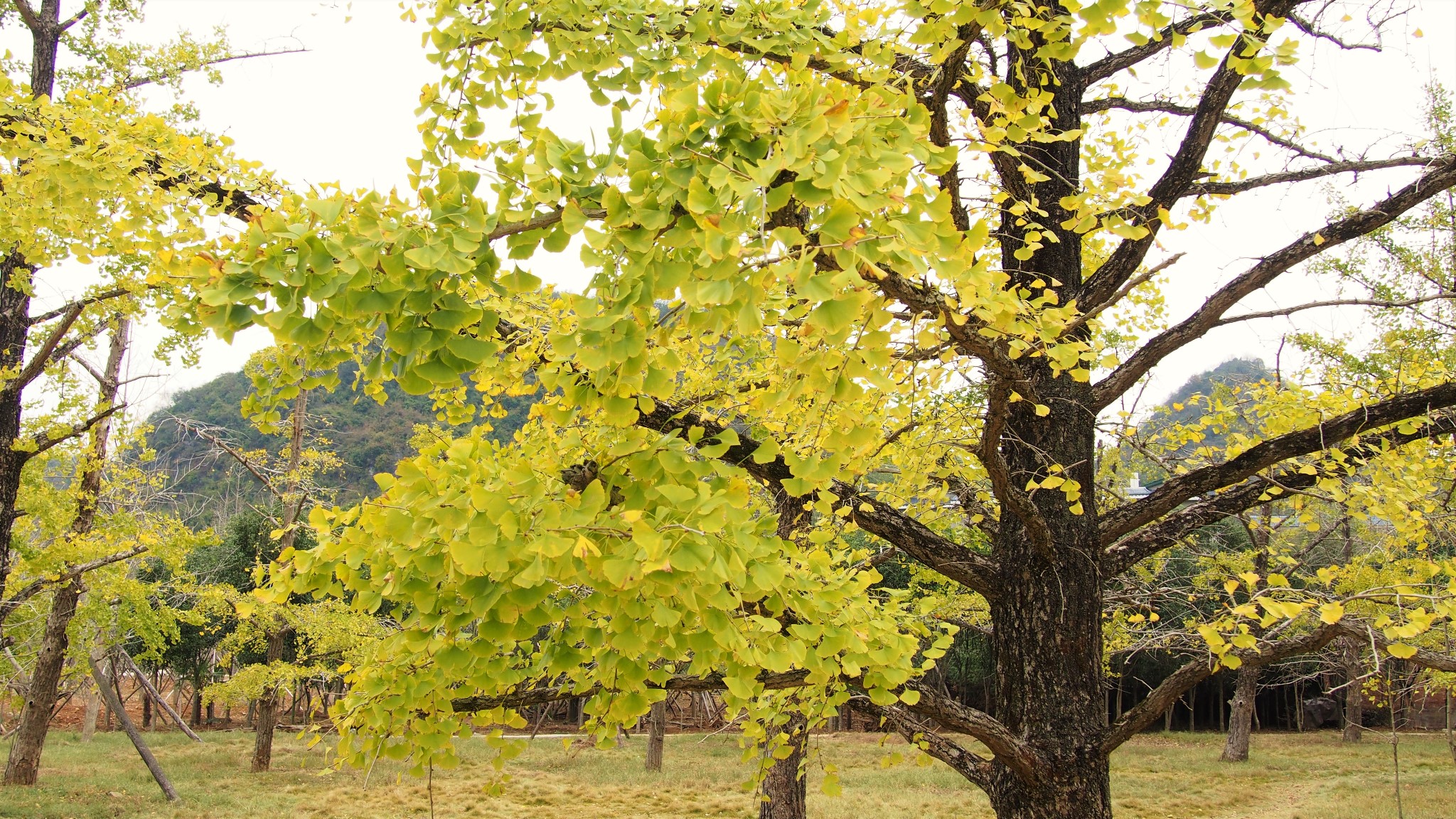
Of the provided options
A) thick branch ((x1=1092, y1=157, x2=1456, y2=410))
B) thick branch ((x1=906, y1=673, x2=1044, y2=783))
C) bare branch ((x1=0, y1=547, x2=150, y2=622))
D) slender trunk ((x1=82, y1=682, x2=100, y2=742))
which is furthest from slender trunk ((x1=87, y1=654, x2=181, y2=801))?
thick branch ((x1=1092, y1=157, x2=1456, y2=410))

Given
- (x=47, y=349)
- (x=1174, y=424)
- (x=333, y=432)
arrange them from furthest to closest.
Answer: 1. (x=333, y=432)
2. (x=47, y=349)
3. (x=1174, y=424)

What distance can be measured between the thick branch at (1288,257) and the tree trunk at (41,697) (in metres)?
14.6

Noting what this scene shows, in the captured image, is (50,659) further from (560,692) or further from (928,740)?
(928,740)

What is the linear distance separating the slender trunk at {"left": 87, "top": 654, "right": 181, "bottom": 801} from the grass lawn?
31 centimetres

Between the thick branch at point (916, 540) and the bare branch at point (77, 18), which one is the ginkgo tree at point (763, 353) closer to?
the thick branch at point (916, 540)

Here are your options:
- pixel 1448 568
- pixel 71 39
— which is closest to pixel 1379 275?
pixel 1448 568

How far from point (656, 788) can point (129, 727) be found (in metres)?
8.18

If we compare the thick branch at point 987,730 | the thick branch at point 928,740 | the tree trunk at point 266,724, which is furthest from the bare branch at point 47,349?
the tree trunk at point 266,724

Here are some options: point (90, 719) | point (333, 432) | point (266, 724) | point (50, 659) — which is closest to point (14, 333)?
point (50, 659)

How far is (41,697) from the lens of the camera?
41.6ft

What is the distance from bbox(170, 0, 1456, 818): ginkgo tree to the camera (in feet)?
5.44

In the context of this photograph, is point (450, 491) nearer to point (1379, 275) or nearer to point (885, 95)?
point (885, 95)

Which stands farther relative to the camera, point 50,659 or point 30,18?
point 50,659

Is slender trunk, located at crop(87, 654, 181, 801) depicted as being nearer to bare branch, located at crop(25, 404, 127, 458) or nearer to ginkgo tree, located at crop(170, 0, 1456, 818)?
bare branch, located at crop(25, 404, 127, 458)
